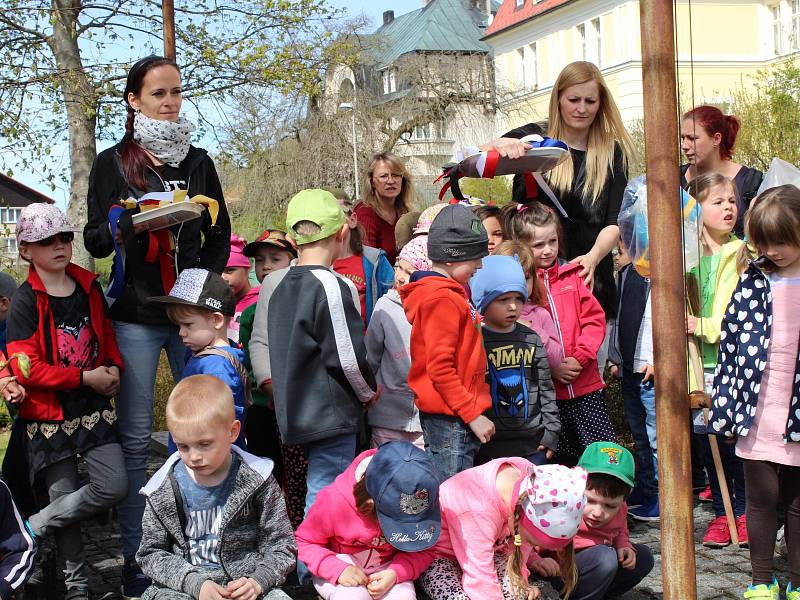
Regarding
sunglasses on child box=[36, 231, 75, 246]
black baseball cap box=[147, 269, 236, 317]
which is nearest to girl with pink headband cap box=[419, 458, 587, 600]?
black baseball cap box=[147, 269, 236, 317]

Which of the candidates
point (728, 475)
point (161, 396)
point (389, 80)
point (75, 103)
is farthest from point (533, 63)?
point (728, 475)

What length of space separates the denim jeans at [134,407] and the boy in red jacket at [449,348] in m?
1.19

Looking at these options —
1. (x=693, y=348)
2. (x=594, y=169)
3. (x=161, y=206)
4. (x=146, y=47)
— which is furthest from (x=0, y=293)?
(x=146, y=47)

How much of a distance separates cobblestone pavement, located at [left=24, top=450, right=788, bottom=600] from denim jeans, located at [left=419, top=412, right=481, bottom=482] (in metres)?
0.62

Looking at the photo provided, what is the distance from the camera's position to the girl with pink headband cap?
11.9 ft

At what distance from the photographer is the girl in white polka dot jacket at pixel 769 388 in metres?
4.15

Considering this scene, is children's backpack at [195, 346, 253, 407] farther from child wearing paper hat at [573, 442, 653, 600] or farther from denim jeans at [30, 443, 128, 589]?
child wearing paper hat at [573, 442, 653, 600]

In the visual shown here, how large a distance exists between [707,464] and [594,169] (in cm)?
172

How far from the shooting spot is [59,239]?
448 cm

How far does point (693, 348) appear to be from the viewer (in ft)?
14.3

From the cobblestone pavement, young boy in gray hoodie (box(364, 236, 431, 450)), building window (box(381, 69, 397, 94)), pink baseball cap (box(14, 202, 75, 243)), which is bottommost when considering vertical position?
the cobblestone pavement

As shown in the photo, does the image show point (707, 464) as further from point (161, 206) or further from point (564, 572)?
point (161, 206)

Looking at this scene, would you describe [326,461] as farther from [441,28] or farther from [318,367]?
[441,28]

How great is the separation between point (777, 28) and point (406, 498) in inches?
1635
